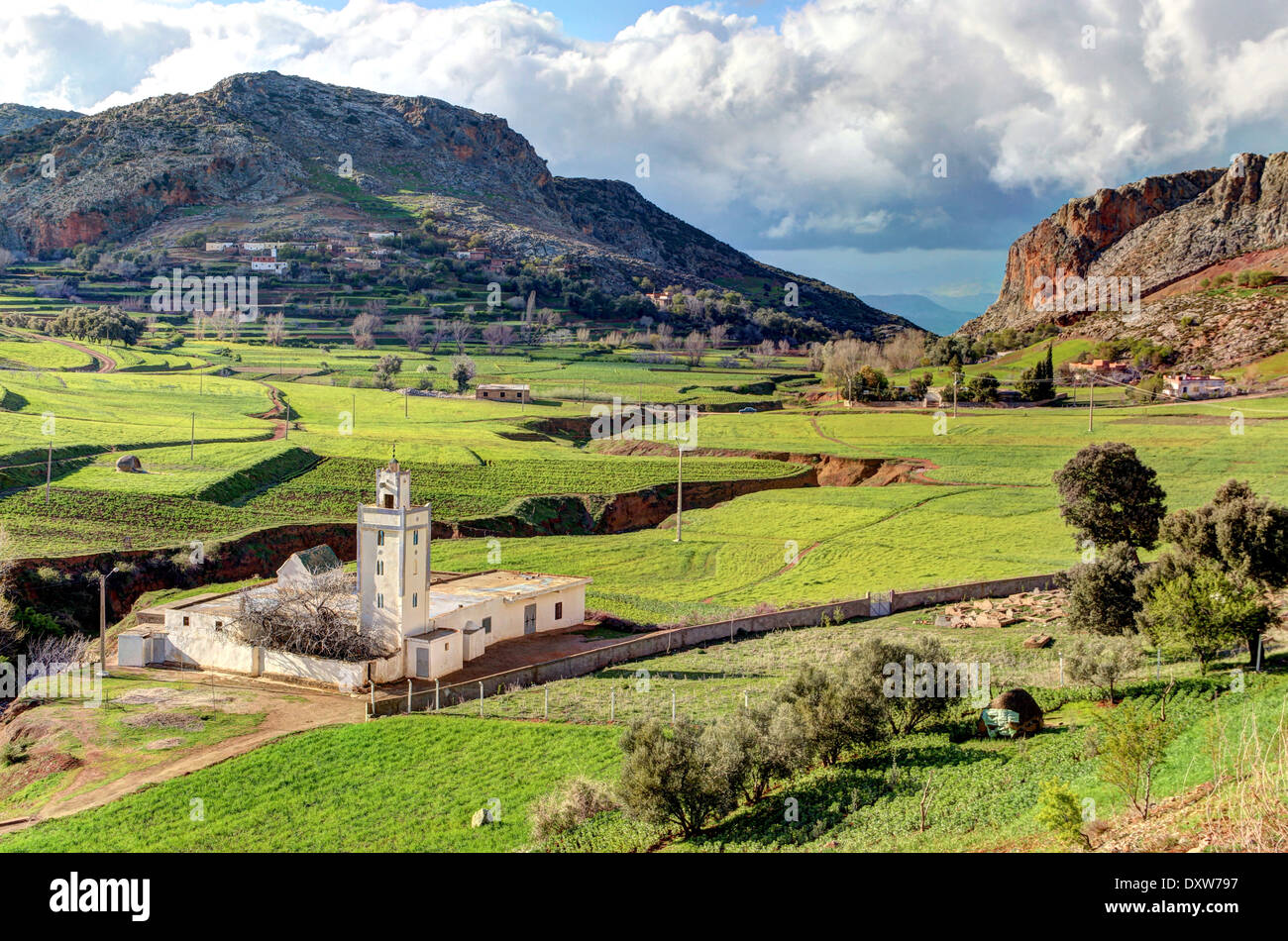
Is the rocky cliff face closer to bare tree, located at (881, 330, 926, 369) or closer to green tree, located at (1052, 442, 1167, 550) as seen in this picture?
bare tree, located at (881, 330, 926, 369)

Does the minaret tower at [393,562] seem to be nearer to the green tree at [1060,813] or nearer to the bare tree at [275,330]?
the green tree at [1060,813]

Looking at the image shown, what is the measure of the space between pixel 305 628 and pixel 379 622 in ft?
7.99

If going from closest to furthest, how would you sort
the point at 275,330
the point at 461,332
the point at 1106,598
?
the point at 1106,598, the point at 275,330, the point at 461,332

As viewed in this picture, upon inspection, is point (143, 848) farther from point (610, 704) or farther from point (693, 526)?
point (693, 526)

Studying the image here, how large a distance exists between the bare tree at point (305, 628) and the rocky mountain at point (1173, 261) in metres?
92.3

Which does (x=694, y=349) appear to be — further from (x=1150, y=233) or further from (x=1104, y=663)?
(x=1104, y=663)

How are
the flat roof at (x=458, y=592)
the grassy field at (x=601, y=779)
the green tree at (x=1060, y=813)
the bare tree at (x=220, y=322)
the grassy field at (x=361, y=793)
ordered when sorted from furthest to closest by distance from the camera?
1. the bare tree at (x=220, y=322)
2. the flat roof at (x=458, y=592)
3. the grassy field at (x=361, y=793)
4. the grassy field at (x=601, y=779)
5. the green tree at (x=1060, y=813)

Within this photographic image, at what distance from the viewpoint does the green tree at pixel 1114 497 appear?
4412 centimetres

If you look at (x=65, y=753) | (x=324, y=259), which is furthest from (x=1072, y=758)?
(x=324, y=259)

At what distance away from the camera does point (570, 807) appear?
22781 mm

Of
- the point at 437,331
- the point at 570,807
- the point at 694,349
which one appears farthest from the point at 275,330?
the point at 570,807

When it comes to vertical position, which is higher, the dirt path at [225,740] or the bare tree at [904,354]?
the bare tree at [904,354]

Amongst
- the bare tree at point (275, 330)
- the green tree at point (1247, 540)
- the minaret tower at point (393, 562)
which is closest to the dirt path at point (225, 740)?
the minaret tower at point (393, 562)
